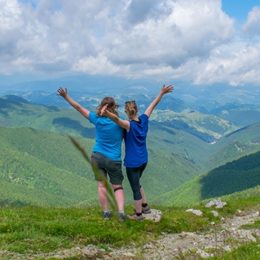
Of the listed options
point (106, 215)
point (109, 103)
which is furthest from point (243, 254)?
point (106, 215)

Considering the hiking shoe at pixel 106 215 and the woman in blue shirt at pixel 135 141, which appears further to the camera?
the hiking shoe at pixel 106 215

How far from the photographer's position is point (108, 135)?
14.5 m

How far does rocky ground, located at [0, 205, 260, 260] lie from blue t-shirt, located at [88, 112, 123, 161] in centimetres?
320

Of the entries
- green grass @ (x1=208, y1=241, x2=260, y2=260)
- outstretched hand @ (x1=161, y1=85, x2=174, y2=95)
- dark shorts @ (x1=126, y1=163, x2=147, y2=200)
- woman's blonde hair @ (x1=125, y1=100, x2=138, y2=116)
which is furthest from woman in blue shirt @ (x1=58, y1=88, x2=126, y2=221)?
green grass @ (x1=208, y1=241, x2=260, y2=260)

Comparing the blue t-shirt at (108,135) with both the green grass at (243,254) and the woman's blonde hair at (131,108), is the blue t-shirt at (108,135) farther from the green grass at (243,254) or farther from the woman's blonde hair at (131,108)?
the green grass at (243,254)

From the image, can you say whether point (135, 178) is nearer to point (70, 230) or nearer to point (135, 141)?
point (135, 141)

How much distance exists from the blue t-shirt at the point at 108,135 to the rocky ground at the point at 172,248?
10.5 ft

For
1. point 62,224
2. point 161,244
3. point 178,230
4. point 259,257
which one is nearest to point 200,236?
point 178,230

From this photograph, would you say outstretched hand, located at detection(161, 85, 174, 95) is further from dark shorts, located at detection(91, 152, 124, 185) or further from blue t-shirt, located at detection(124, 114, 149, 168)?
dark shorts, located at detection(91, 152, 124, 185)

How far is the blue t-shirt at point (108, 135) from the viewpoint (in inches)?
569

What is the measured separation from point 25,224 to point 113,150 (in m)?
4.05

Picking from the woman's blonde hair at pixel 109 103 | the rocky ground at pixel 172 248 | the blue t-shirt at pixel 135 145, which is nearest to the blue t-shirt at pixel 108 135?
the blue t-shirt at pixel 135 145

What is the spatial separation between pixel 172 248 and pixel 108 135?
4.41 meters

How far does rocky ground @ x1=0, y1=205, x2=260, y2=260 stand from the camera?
36.4 ft
